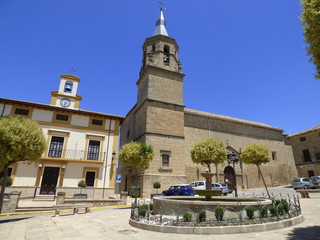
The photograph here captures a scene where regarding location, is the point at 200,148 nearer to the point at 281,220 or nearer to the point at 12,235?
the point at 281,220

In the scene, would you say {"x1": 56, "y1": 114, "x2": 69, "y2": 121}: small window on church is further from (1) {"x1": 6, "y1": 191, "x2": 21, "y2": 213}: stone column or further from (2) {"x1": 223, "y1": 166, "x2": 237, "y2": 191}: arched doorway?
(2) {"x1": 223, "y1": 166, "x2": 237, "y2": 191}: arched doorway

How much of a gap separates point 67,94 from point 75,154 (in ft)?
22.8

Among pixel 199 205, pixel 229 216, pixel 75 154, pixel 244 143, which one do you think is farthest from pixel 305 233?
pixel 244 143

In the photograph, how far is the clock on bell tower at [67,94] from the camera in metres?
19.7

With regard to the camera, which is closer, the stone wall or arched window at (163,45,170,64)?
the stone wall

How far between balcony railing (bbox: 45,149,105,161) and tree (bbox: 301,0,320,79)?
16.9m

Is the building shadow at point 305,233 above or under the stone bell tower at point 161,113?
under

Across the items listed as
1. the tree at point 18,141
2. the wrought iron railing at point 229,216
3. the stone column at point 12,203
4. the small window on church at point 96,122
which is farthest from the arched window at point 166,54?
the wrought iron railing at point 229,216

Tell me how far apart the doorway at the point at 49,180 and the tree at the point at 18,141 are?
21.0 feet

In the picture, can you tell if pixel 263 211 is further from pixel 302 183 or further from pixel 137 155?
pixel 302 183

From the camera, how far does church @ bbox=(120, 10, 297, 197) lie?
2089 cm

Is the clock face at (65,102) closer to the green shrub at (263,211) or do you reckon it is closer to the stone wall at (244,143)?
the stone wall at (244,143)

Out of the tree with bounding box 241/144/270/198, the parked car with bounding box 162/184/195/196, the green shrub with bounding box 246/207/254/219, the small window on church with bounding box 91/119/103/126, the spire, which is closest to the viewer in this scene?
the green shrub with bounding box 246/207/254/219

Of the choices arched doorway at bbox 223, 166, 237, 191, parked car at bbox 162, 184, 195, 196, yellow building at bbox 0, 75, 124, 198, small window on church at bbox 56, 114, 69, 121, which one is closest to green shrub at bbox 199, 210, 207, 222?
parked car at bbox 162, 184, 195, 196
